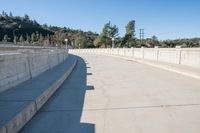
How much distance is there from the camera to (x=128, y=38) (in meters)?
101

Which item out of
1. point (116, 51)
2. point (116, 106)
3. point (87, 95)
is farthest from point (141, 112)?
point (116, 51)

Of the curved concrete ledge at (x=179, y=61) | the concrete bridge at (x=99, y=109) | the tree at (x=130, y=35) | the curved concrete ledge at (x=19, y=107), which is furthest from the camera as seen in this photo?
the tree at (x=130, y=35)

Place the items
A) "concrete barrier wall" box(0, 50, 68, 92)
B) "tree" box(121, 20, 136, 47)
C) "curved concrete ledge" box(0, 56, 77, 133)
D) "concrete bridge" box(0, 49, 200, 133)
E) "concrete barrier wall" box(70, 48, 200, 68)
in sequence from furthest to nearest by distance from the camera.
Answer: "tree" box(121, 20, 136, 47) → "concrete barrier wall" box(70, 48, 200, 68) → "concrete barrier wall" box(0, 50, 68, 92) → "concrete bridge" box(0, 49, 200, 133) → "curved concrete ledge" box(0, 56, 77, 133)

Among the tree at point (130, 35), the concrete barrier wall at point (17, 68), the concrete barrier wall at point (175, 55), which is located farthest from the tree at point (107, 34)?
the concrete barrier wall at point (17, 68)

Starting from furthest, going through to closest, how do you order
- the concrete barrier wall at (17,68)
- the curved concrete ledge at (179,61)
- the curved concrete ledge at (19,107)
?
the curved concrete ledge at (179,61), the concrete barrier wall at (17,68), the curved concrete ledge at (19,107)

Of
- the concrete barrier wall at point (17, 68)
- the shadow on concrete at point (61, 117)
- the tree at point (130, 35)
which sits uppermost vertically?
the tree at point (130, 35)

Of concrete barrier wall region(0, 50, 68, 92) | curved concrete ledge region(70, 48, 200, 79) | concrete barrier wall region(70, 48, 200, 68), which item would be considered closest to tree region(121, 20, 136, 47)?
concrete barrier wall region(70, 48, 200, 68)

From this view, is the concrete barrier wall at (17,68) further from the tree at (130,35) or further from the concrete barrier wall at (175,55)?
the tree at (130,35)

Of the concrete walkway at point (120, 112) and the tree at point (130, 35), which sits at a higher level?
the tree at point (130, 35)

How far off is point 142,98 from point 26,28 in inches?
7559

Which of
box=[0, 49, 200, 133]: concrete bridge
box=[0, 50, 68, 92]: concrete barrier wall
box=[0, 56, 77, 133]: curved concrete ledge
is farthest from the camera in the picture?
box=[0, 50, 68, 92]: concrete barrier wall

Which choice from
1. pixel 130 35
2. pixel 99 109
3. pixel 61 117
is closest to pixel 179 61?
pixel 99 109

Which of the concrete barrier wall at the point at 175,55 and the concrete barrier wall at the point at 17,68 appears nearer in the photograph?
the concrete barrier wall at the point at 17,68

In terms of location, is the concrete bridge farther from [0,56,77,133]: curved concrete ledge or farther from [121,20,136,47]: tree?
[121,20,136,47]: tree
